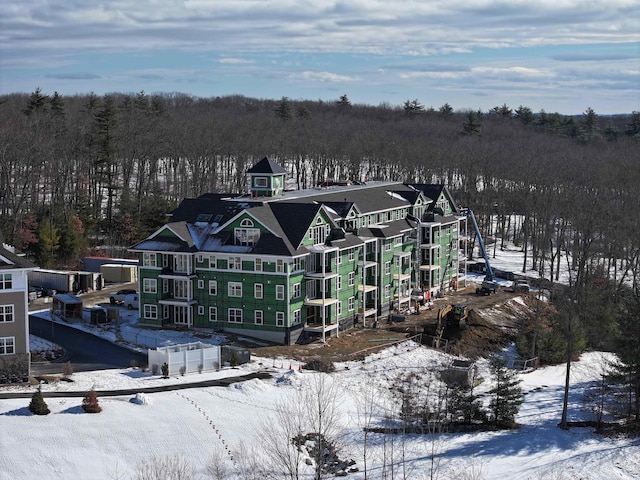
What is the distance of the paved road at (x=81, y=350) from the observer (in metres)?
52.5

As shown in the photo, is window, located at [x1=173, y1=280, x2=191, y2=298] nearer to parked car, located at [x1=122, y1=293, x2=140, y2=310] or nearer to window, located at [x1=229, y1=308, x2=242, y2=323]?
window, located at [x1=229, y1=308, x2=242, y2=323]

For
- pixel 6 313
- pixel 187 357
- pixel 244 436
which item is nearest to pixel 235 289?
pixel 187 357

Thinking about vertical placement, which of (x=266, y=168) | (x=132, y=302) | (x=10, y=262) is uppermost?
(x=266, y=168)

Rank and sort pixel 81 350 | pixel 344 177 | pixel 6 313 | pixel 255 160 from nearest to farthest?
1. pixel 6 313
2. pixel 81 350
3. pixel 344 177
4. pixel 255 160

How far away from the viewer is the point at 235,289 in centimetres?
6059

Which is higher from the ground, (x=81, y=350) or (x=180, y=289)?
A: (x=180, y=289)

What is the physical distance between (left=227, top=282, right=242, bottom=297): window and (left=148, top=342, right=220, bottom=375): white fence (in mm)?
7391

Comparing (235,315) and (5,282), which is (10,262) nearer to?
(5,282)

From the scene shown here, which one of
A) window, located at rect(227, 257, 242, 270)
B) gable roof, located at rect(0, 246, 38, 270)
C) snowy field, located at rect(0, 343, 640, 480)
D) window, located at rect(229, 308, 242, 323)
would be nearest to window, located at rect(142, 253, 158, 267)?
window, located at rect(227, 257, 242, 270)

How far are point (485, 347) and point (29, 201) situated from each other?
5972 centimetres

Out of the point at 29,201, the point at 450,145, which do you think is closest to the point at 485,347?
the point at 29,201

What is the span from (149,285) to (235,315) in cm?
651

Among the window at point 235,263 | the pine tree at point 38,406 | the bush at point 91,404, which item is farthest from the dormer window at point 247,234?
the pine tree at point 38,406

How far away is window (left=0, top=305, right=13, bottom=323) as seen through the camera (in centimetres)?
4916
